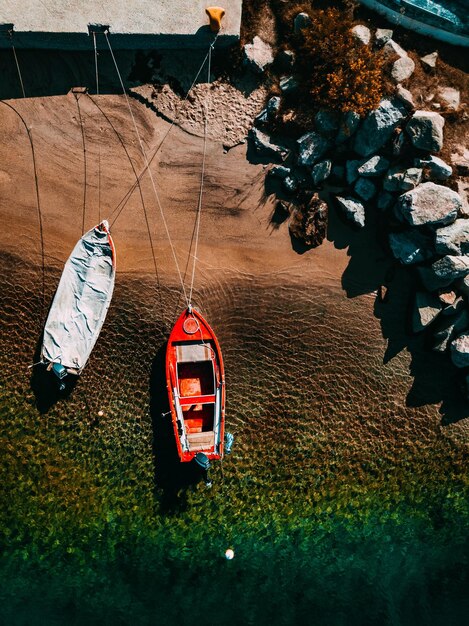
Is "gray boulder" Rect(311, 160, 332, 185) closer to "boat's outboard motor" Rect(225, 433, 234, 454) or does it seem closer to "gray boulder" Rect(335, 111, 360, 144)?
"gray boulder" Rect(335, 111, 360, 144)

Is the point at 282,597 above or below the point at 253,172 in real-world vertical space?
below

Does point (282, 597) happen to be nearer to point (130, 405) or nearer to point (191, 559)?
point (191, 559)

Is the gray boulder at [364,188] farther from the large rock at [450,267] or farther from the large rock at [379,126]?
the large rock at [450,267]

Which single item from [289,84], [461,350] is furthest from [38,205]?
[461,350]

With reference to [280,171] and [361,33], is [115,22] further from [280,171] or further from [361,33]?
[361,33]

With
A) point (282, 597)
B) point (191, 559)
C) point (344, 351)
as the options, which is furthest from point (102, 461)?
point (344, 351)
